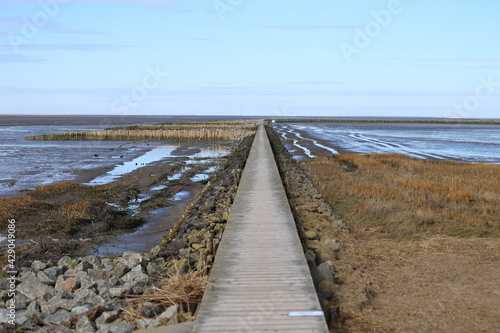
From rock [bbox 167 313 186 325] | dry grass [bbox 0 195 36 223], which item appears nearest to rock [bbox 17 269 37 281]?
rock [bbox 167 313 186 325]

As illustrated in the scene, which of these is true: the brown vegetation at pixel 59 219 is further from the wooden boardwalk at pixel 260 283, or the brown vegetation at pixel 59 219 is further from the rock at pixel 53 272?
the wooden boardwalk at pixel 260 283

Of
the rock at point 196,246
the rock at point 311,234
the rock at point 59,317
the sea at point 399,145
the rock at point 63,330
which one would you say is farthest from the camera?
the sea at point 399,145

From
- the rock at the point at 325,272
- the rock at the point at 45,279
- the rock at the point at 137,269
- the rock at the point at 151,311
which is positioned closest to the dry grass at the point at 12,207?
the rock at the point at 45,279

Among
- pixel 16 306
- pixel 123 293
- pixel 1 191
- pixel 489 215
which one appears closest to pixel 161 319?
pixel 123 293

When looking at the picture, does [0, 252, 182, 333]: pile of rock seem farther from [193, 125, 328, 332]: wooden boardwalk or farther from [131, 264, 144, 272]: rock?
[193, 125, 328, 332]: wooden boardwalk

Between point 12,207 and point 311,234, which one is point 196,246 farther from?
point 12,207

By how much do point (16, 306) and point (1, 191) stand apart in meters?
15.1

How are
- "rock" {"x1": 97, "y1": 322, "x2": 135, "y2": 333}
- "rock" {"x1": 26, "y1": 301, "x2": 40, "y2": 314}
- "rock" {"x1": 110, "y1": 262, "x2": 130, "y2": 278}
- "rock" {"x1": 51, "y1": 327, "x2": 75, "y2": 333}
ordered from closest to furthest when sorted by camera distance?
1. "rock" {"x1": 97, "y1": 322, "x2": 135, "y2": 333}
2. "rock" {"x1": 51, "y1": 327, "x2": 75, "y2": 333}
3. "rock" {"x1": 26, "y1": 301, "x2": 40, "y2": 314}
4. "rock" {"x1": 110, "y1": 262, "x2": 130, "y2": 278}

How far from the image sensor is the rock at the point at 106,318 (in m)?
5.58

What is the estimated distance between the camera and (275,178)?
14734mm

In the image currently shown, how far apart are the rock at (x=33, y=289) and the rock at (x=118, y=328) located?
2.06m

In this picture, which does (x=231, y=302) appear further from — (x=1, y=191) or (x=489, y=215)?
(x=1, y=191)

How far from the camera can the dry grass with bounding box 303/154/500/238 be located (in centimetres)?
1055

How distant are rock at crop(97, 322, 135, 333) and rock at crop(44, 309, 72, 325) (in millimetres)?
711
